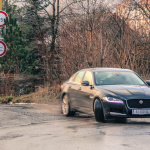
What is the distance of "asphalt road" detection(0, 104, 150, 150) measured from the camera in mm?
7597

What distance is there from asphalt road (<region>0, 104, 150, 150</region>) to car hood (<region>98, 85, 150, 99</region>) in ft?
2.22

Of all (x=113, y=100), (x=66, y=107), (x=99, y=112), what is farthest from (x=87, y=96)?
(x=66, y=107)

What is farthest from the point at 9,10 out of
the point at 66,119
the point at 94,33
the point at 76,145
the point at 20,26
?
the point at 76,145

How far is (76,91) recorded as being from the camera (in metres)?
12.7

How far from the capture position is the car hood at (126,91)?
35.3ft

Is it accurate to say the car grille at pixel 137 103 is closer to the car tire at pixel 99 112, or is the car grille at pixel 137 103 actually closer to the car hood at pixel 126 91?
the car hood at pixel 126 91

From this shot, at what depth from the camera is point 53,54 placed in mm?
23547

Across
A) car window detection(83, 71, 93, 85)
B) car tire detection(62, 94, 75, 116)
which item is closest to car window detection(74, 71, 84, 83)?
car window detection(83, 71, 93, 85)

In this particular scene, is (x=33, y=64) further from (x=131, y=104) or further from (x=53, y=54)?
(x=131, y=104)

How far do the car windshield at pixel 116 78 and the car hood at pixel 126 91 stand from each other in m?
0.50

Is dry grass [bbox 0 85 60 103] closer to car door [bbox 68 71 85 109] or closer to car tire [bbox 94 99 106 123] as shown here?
car door [bbox 68 71 85 109]

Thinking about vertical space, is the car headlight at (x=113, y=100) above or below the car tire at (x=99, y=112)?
above

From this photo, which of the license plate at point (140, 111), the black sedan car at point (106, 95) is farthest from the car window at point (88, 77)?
the license plate at point (140, 111)

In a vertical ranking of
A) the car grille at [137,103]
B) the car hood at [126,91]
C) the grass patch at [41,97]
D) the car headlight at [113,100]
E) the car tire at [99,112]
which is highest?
the car hood at [126,91]
